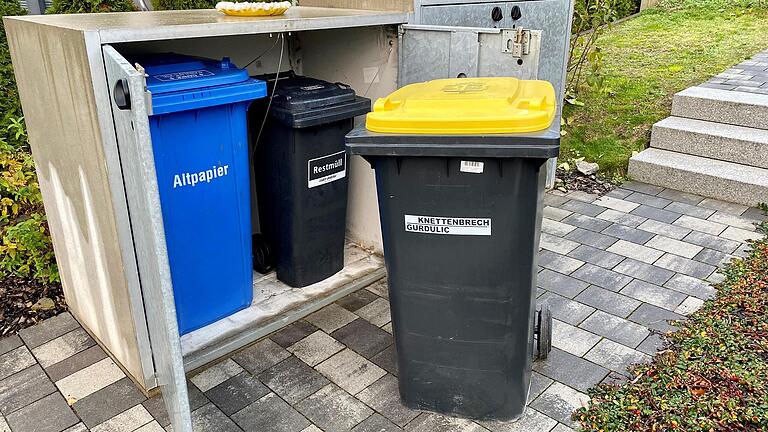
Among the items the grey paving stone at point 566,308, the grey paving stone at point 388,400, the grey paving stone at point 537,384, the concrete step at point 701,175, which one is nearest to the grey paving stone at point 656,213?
the concrete step at point 701,175

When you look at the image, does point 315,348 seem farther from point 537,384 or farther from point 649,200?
point 649,200

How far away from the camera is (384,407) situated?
2.61 meters

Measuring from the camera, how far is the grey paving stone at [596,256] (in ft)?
12.7

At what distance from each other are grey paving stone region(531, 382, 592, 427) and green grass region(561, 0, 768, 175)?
3.18 metres

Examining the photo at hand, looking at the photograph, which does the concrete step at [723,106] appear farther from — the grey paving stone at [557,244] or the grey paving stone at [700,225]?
the grey paving stone at [557,244]

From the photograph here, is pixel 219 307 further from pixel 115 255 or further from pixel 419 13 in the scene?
pixel 419 13

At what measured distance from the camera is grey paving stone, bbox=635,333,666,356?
2.96 meters

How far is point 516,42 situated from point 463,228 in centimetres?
134

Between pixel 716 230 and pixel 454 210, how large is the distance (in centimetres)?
300

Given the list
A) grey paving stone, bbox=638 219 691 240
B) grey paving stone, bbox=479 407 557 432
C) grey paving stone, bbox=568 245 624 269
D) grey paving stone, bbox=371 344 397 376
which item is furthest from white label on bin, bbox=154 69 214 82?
grey paving stone, bbox=638 219 691 240

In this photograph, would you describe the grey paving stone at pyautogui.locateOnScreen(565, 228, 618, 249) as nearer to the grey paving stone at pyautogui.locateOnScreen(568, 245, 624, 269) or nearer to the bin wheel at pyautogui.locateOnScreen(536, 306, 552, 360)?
the grey paving stone at pyautogui.locateOnScreen(568, 245, 624, 269)

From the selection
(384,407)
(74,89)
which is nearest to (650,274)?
(384,407)

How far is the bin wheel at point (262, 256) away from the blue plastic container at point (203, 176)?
40cm

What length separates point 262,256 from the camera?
3.68 m
